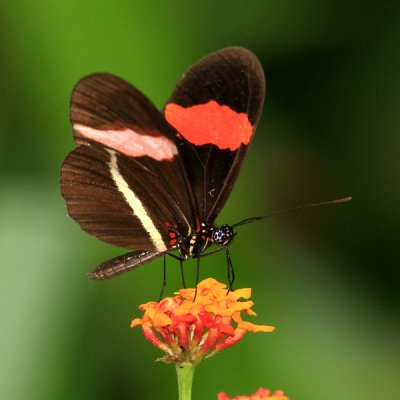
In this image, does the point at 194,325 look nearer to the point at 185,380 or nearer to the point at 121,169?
the point at 185,380


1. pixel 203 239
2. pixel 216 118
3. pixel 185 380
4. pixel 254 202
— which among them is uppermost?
pixel 216 118

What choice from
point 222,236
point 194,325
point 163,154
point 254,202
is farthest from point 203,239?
point 254,202

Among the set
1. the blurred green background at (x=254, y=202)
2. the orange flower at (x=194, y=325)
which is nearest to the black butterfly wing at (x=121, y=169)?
the orange flower at (x=194, y=325)

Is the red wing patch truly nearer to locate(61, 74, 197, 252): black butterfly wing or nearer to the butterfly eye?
locate(61, 74, 197, 252): black butterfly wing

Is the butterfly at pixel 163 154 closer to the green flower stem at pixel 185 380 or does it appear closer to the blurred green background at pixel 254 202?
the green flower stem at pixel 185 380

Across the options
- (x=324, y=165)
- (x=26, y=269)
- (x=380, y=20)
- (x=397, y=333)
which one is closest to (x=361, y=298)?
(x=397, y=333)

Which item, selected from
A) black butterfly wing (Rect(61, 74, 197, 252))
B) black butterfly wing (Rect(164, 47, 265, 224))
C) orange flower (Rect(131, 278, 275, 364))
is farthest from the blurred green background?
orange flower (Rect(131, 278, 275, 364))
